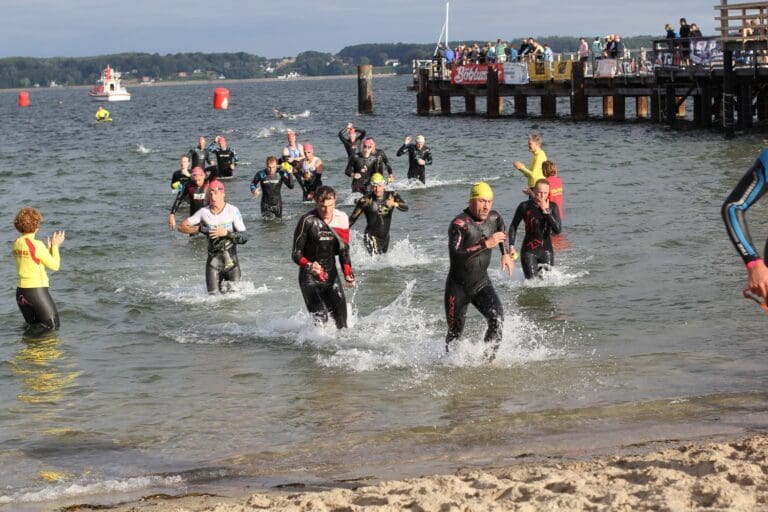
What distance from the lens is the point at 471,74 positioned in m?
49.3

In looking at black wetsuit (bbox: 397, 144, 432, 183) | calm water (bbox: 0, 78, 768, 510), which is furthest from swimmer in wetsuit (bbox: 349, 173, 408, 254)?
black wetsuit (bbox: 397, 144, 432, 183)

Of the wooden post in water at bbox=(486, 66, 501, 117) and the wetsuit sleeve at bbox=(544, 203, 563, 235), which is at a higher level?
the wooden post in water at bbox=(486, 66, 501, 117)

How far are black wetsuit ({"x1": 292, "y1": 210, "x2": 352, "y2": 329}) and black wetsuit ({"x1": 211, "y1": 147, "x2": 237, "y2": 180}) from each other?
16733 mm

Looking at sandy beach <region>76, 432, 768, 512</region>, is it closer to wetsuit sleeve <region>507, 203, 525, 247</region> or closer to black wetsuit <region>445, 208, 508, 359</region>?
black wetsuit <region>445, 208, 508, 359</region>

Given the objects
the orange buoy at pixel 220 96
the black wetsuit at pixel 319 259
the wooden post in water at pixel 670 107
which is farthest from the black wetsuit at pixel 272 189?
the orange buoy at pixel 220 96

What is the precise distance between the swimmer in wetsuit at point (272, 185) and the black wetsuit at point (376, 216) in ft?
15.1

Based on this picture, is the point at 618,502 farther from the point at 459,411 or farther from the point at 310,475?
the point at 459,411

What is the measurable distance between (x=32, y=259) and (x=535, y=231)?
5488 millimetres

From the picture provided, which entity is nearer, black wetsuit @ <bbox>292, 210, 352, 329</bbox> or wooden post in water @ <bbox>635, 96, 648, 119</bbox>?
black wetsuit @ <bbox>292, 210, 352, 329</bbox>

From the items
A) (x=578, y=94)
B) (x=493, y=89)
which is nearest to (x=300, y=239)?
(x=578, y=94)

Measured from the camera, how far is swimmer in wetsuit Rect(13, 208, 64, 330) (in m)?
10.7

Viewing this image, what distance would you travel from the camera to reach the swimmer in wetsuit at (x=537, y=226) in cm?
1190

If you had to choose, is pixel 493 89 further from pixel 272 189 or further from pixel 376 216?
pixel 376 216

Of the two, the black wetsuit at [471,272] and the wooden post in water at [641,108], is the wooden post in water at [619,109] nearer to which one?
the wooden post in water at [641,108]
